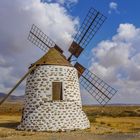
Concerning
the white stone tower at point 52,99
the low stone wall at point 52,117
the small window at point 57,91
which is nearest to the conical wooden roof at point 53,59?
the white stone tower at point 52,99

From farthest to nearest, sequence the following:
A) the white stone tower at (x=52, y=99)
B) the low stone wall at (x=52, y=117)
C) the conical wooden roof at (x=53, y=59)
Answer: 1. the conical wooden roof at (x=53, y=59)
2. the white stone tower at (x=52, y=99)
3. the low stone wall at (x=52, y=117)

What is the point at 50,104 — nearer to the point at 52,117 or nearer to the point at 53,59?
the point at 52,117

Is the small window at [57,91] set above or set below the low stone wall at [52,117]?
above

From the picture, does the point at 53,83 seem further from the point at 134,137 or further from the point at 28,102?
the point at 134,137

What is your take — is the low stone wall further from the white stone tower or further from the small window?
the small window

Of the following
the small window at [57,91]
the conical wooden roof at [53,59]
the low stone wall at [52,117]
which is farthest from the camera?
the conical wooden roof at [53,59]

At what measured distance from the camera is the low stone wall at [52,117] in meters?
25.6

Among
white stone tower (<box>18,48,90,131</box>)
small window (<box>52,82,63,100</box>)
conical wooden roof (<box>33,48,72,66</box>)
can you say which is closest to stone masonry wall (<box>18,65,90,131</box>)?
white stone tower (<box>18,48,90,131</box>)

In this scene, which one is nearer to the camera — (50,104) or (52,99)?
(50,104)

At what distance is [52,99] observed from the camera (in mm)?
26172

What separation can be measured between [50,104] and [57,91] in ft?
3.48

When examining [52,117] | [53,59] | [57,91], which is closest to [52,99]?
[57,91]

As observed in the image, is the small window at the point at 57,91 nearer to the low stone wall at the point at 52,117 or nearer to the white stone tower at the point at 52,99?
the white stone tower at the point at 52,99

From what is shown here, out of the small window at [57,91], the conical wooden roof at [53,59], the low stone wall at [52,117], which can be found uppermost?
the conical wooden roof at [53,59]
